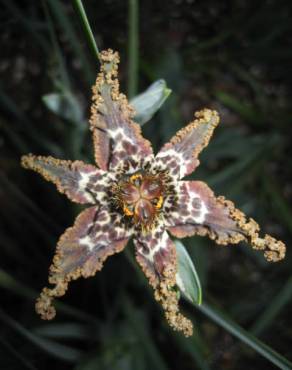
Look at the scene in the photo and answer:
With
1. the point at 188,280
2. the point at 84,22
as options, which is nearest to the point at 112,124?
the point at 84,22

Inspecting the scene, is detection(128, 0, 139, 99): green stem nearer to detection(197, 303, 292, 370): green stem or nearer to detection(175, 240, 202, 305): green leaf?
detection(175, 240, 202, 305): green leaf

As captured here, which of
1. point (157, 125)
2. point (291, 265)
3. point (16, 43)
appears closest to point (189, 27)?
point (157, 125)

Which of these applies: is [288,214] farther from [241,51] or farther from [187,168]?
[187,168]

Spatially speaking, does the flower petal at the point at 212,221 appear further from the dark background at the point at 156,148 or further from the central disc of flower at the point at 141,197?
the dark background at the point at 156,148

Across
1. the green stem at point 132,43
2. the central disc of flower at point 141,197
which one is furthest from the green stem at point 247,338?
the green stem at point 132,43

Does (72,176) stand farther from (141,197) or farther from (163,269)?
(163,269)
